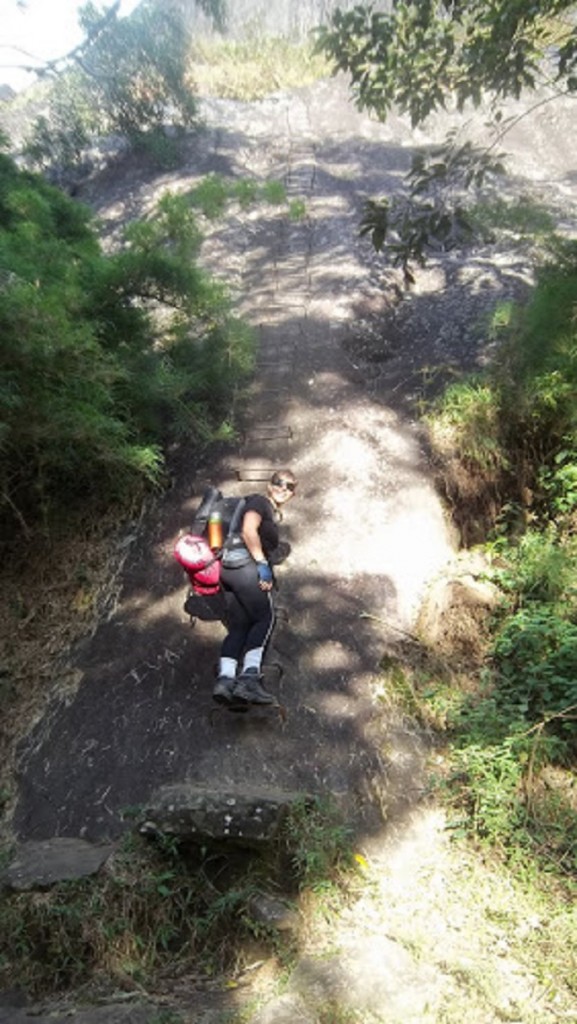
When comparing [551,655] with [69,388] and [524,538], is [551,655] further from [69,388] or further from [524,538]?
[69,388]

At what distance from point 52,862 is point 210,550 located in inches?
92.1

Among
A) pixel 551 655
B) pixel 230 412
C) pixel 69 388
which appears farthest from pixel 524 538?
pixel 69 388

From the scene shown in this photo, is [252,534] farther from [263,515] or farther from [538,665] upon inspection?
[538,665]

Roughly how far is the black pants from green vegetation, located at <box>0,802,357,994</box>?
1.24 meters

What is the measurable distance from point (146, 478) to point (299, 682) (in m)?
3.00

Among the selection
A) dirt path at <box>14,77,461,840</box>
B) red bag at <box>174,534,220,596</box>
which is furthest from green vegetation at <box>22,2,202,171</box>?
red bag at <box>174,534,220,596</box>

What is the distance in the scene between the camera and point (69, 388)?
5.29 m

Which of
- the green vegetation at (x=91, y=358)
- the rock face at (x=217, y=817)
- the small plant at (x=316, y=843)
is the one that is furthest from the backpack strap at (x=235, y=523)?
the small plant at (x=316, y=843)

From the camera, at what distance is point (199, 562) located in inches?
189

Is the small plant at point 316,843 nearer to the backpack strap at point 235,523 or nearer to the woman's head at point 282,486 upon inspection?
the backpack strap at point 235,523

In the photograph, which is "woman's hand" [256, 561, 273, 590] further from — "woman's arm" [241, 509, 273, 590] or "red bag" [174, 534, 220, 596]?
"red bag" [174, 534, 220, 596]

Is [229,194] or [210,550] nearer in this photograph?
[210,550]

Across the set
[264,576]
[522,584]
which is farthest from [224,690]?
[522,584]

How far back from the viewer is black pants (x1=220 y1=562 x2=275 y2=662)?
493 centimetres
